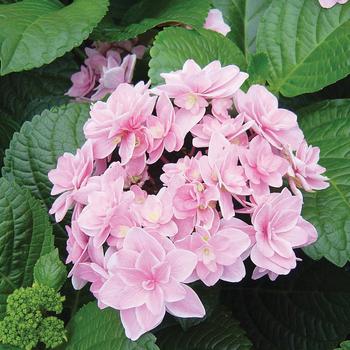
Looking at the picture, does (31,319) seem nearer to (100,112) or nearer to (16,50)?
(100,112)

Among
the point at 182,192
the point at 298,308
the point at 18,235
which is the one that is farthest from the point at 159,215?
the point at 298,308

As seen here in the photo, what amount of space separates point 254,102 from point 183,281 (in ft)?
1.01

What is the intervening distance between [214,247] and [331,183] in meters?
0.30

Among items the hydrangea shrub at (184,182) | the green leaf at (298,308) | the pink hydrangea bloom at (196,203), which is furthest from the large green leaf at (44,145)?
the green leaf at (298,308)

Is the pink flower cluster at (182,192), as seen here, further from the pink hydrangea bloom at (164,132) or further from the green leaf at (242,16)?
the green leaf at (242,16)

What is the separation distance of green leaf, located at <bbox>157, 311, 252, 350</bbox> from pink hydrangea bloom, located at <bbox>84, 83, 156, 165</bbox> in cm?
36

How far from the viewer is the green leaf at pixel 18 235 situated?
1.11 m

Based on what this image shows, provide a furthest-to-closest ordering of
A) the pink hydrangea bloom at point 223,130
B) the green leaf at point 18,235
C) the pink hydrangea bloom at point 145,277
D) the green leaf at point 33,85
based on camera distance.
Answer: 1. the green leaf at point 33,85
2. the green leaf at point 18,235
3. the pink hydrangea bloom at point 223,130
4. the pink hydrangea bloom at point 145,277

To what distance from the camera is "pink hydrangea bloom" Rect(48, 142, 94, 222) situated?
1.00 metres

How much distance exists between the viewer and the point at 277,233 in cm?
91

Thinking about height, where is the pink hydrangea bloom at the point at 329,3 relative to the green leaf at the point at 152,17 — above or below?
above

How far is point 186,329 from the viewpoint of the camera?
1.09m

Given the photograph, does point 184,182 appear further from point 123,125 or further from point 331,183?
point 331,183

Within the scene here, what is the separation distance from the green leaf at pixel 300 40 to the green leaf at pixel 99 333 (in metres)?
0.56
